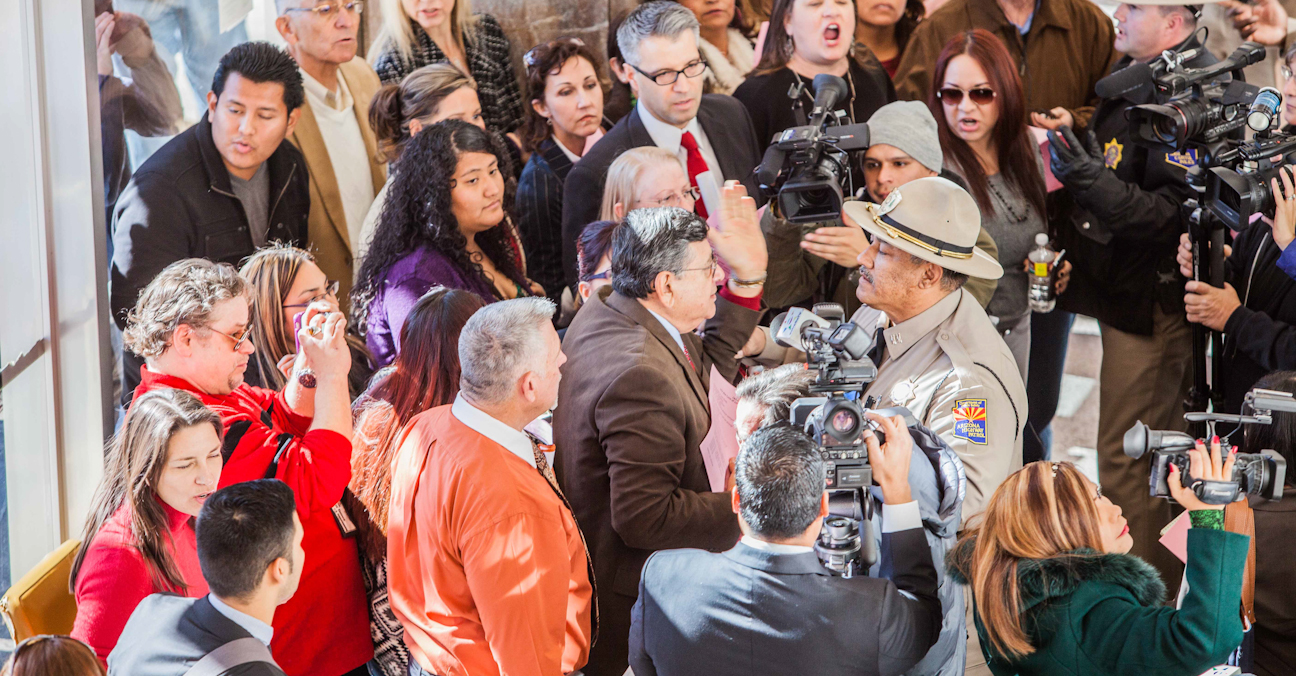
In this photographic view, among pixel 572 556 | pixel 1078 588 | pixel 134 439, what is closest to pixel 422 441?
pixel 572 556

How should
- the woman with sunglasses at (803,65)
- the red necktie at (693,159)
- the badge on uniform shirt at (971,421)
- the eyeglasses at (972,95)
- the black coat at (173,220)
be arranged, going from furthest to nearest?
1. the woman with sunglasses at (803,65)
2. the red necktie at (693,159)
3. the eyeglasses at (972,95)
4. the black coat at (173,220)
5. the badge on uniform shirt at (971,421)

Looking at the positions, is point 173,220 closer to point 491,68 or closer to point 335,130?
point 335,130

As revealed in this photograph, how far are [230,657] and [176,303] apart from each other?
118 cm

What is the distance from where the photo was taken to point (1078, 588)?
7.22 ft

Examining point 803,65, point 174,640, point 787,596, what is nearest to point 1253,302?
point 803,65

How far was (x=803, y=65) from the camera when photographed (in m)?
4.85

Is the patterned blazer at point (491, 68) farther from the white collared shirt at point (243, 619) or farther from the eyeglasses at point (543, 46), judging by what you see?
the white collared shirt at point (243, 619)

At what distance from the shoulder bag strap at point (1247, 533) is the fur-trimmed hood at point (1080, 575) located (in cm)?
57

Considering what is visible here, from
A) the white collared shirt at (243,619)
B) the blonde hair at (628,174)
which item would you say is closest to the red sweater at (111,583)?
the white collared shirt at (243,619)

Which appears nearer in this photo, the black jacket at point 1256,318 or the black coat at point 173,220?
the black coat at point 173,220

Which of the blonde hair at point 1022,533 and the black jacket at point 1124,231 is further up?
the black jacket at point 1124,231

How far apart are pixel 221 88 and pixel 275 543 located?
2.51 metres

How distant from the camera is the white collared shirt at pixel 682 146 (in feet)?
15.1

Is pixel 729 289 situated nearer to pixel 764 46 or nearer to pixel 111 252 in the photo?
pixel 764 46
